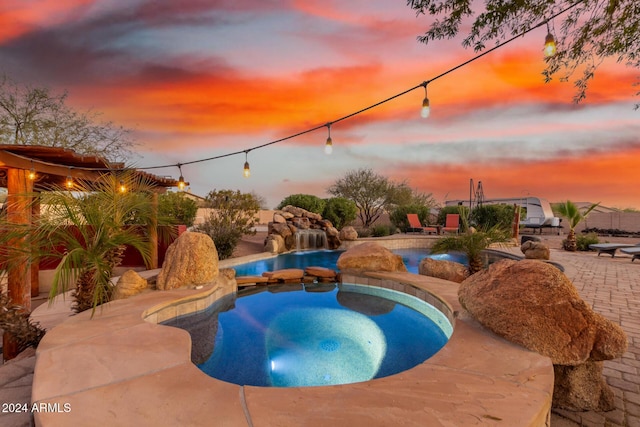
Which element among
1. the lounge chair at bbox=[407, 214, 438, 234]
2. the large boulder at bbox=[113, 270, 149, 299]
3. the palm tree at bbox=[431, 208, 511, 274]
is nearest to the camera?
the large boulder at bbox=[113, 270, 149, 299]

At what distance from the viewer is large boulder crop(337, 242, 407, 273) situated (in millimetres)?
5719

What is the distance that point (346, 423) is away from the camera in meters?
1.38

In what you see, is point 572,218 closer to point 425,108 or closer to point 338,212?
point 338,212

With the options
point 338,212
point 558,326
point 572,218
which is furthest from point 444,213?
point 558,326

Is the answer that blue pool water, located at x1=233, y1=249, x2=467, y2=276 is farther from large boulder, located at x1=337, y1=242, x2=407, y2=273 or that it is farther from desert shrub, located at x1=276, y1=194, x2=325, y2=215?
desert shrub, located at x1=276, y1=194, x2=325, y2=215

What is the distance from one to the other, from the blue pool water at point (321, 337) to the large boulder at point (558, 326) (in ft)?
3.55

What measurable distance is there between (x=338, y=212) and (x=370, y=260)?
10.8 meters

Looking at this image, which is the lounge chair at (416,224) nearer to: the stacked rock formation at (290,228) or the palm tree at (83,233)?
the stacked rock formation at (290,228)

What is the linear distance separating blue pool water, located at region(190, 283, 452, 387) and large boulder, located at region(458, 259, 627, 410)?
1083 millimetres

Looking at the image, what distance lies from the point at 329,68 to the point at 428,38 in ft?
11.2

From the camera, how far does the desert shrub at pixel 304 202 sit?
15383mm

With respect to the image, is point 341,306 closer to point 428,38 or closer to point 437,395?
point 437,395

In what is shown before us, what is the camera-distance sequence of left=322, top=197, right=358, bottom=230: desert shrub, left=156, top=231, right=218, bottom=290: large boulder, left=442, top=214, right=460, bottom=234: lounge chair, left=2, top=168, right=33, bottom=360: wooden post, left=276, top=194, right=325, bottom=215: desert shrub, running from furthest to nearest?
left=322, top=197, right=358, bottom=230: desert shrub → left=442, top=214, right=460, bottom=234: lounge chair → left=276, top=194, right=325, bottom=215: desert shrub → left=156, top=231, right=218, bottom=290: large boulder → left=2, top=168, right=33, bottom=360: wooden post

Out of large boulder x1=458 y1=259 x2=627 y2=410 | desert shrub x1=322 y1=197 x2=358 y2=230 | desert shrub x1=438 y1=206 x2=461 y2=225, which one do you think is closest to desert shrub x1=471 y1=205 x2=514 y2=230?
desert shrub x1=438 y1=206 x2=461 y2=225
